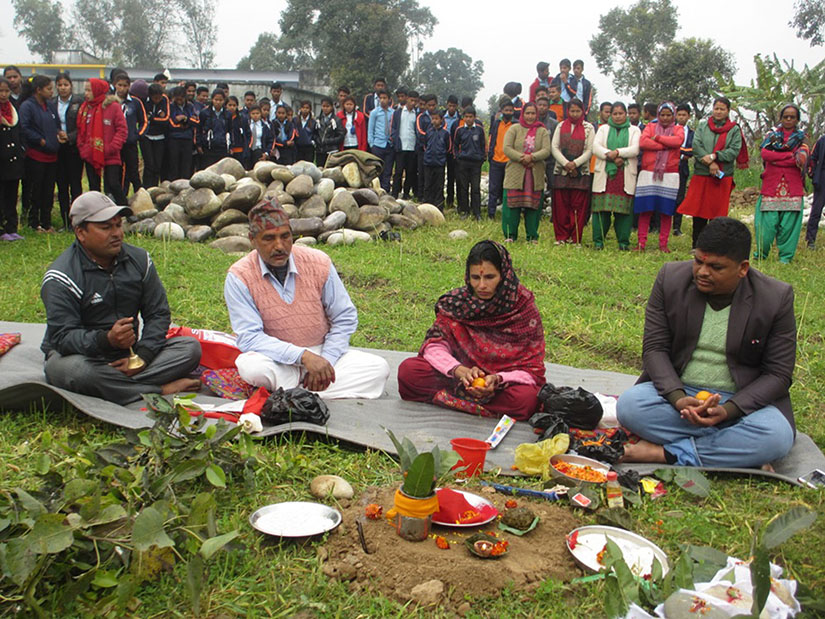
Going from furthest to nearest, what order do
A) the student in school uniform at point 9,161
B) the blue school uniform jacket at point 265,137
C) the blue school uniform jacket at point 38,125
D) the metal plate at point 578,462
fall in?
1. the blue school uniform jacket at point 265,137
2. the blue school uniform jacket at point 38,125
3. the student in school uniform at point 9,161
4. the metal plate at point 578,462

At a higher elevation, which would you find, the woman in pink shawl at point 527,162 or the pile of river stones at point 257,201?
the woman in pink shawl at point 527,162

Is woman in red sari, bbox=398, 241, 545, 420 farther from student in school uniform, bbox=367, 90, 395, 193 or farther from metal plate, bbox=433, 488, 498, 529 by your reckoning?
student in school uniform, bbox=367, 90, 395, 193

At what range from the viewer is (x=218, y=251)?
9.22m

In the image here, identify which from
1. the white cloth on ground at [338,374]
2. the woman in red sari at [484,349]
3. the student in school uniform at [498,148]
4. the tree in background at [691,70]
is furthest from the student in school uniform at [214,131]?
the tree in background at [691,70]

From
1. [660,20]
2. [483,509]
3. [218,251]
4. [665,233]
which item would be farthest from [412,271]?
[660,20]

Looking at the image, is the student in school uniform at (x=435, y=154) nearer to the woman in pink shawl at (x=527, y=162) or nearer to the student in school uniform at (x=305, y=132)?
the student in school uniform at (x=305, y=132)

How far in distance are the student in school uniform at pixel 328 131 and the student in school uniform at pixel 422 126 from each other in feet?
5.71

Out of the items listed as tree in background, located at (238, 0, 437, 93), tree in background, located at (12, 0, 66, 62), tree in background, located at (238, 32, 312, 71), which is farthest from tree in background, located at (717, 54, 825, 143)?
tree in background, located at (12, 0, 66, 62)

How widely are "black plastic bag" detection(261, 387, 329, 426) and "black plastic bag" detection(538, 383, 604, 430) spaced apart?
1.29m

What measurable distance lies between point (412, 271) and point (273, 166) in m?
4.18

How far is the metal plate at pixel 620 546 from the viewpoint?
275cm

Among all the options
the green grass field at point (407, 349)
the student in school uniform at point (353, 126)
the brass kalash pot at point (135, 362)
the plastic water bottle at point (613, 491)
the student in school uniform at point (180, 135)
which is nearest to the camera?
the green grass field at point (407, 349)

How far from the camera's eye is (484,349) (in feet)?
14.9

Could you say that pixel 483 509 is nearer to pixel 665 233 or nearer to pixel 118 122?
pixel 665 233
